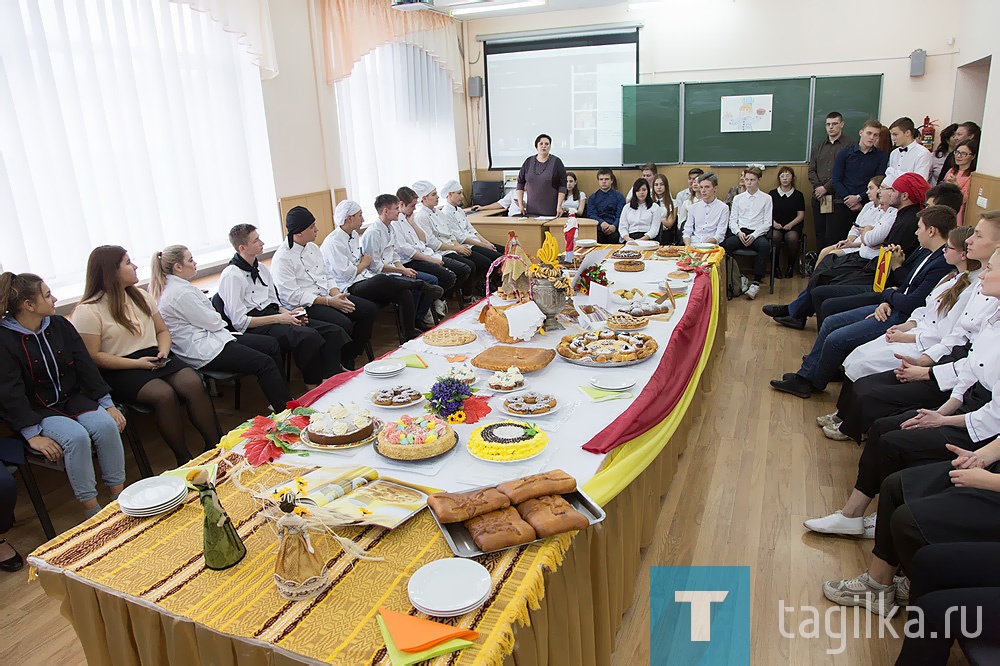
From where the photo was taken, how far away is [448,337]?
3.06m

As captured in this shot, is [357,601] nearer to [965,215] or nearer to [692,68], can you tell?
[965,215]

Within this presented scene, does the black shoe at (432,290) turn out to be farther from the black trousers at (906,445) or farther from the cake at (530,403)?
the black trousers at (906,445)

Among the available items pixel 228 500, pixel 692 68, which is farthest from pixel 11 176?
pixel 692 68

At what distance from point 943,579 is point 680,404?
1.12m

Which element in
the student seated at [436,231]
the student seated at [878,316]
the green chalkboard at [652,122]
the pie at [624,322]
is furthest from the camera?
the green chalkboard at [652,122]

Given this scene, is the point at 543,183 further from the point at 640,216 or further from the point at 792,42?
the point at 792,42

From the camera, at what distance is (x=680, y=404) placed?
2766mm

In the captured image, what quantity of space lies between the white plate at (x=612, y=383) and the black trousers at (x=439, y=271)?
341cm

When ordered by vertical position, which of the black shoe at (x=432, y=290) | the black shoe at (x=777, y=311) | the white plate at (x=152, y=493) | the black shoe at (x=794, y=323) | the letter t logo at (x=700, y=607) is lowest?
the letter t logo at (x=700, y=607)

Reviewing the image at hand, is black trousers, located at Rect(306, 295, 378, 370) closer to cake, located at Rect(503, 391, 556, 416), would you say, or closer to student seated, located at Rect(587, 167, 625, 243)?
cake, located at Rect(503, 391, 556, 416)

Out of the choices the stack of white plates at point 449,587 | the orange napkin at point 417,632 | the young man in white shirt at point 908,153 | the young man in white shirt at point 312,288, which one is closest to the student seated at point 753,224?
the young man in white shirt at point 908,153

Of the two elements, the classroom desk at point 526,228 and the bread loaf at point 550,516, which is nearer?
the bread loaf at point 550,516

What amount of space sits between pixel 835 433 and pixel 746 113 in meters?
4.84

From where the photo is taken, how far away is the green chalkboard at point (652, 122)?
7.48 metres
